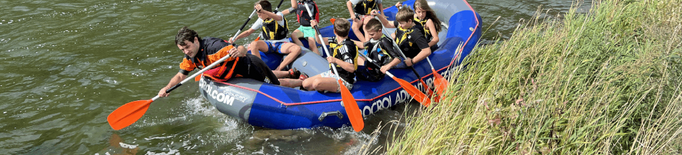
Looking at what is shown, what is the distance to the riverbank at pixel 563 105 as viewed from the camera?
297 cm

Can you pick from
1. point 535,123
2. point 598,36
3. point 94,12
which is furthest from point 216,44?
point 94,12

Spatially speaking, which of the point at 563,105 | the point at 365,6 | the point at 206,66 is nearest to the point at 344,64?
the point at 206,66

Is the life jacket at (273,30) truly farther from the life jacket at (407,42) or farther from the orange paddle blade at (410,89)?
the orange paddle blade at (410,89)

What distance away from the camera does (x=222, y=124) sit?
15.1ft

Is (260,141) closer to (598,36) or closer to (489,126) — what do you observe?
(489,126)

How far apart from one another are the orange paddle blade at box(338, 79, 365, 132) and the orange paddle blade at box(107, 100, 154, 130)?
183 cm

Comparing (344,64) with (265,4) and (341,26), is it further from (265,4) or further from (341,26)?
(265,4)

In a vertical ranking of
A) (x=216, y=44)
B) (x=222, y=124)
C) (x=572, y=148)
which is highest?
(x=216, y=44)

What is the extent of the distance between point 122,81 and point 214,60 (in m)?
2.13

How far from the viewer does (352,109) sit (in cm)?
414

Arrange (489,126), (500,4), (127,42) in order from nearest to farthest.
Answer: (489,126) < (127,42) < (500,4)

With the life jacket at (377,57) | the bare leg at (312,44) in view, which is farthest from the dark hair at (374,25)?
the bare leg at (312,44)

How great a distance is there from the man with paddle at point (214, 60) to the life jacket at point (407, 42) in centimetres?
153

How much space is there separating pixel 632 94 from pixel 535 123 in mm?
954
